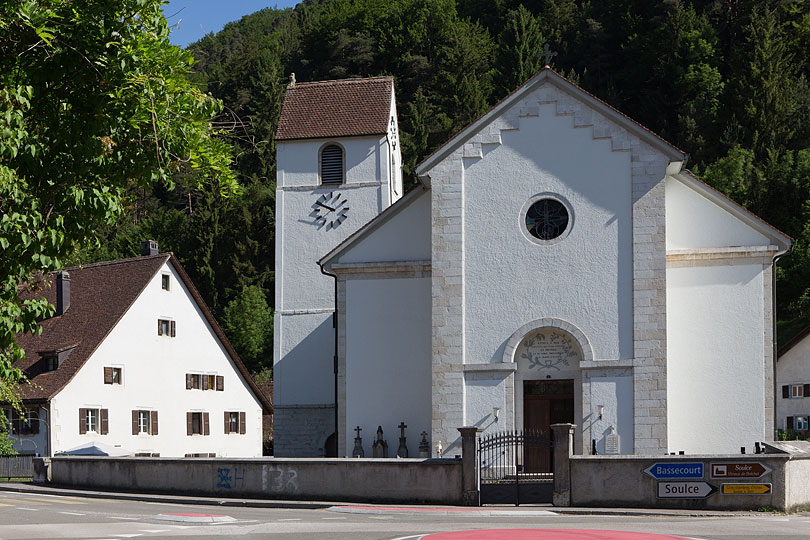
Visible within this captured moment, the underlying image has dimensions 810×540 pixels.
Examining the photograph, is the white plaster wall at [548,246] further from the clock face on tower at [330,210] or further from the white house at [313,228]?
the clock face on tower at [330,210]

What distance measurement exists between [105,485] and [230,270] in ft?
168

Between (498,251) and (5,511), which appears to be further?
(498,251)

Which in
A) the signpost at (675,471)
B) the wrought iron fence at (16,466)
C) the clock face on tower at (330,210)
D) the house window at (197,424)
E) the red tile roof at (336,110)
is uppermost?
the red tile roof at (336,110)

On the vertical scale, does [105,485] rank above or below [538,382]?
below

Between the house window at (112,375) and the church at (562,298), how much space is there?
55.4 feet

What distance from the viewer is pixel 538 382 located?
30438mm

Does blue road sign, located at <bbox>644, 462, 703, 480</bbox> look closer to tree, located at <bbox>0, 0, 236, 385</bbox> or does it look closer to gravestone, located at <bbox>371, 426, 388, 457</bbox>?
gravestone, located at <bbox>371, 426, 388, 457</bbox>

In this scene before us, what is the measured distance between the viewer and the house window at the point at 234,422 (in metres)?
52.4

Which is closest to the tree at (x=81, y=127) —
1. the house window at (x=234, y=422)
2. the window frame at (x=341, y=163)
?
the window frame at (x=341, y=163)

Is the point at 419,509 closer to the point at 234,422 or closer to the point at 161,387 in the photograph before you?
the point at 161,387

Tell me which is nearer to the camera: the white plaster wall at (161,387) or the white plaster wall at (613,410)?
the white plaster wall at (613,410)

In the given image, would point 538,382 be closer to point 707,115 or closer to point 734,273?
point 734,273

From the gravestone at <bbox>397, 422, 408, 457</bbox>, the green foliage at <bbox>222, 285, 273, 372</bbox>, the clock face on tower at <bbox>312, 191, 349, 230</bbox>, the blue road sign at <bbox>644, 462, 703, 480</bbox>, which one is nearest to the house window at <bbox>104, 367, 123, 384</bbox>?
the clock face on tower at <bbox>312, 191, 349, 230</bbox>

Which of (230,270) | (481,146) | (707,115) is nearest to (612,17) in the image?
(707,115)
